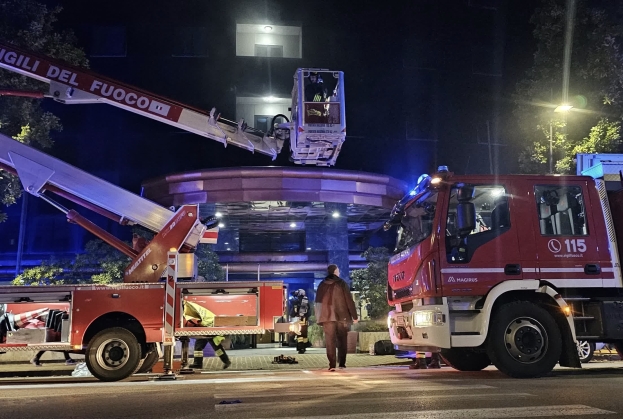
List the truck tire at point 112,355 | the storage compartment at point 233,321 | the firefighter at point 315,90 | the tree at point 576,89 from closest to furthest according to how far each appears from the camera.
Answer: the truck tire at point 112,355
the storage compartment at point 233,321
the firefighter at point 315,90
the tree at point 576,89

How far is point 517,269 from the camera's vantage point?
7.64 metres

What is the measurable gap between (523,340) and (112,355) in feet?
19.9

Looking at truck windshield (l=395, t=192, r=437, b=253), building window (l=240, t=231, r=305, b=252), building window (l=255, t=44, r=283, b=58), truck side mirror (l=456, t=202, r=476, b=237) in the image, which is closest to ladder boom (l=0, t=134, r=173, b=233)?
truck windshield (l=395, t=192, r=437, b=253)

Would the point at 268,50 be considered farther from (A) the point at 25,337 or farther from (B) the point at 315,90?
(A) the point at 25,337

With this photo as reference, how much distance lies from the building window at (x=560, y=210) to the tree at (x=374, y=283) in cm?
812

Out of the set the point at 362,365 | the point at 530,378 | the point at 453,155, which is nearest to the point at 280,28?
the point at 453,155

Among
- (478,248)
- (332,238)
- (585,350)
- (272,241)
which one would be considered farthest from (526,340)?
(272,241)

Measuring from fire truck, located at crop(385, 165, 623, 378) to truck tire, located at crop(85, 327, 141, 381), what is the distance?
424cm

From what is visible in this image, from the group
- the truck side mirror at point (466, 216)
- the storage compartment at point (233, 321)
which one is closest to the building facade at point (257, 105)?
the storage compartment at point (233, 321)

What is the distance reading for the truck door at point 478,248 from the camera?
Answer: 7.53 metres

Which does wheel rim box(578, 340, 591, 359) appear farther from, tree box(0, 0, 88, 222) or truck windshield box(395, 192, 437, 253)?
tree box(0, 0, 88, 222)

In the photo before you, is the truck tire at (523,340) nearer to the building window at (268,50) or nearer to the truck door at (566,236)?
the truck door at (566,236)

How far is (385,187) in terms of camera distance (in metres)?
21.1

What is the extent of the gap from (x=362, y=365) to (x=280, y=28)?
16.8 metres
